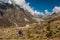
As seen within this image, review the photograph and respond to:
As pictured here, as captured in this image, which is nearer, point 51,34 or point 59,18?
point 51,34

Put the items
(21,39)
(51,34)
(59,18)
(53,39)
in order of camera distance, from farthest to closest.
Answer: (59,18), (21,39), (51,34), (53,39)

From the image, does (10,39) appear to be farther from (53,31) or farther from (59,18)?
(59,18)

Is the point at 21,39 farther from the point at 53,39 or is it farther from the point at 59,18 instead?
the point at 59,18

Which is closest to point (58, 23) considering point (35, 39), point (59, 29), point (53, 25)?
point (53, 25)

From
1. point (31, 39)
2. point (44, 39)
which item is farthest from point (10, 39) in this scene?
point (44, 39)

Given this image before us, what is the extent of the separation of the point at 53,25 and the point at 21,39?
6216 mm

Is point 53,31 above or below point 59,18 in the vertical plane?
below

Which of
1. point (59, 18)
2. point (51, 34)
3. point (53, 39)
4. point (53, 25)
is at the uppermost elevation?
point (59, 18)

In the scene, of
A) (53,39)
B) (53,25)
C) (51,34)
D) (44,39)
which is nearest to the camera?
(53,39)

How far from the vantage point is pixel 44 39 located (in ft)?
76.8

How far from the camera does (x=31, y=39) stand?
2488cm

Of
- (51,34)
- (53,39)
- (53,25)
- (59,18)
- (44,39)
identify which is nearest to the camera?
(53,39)

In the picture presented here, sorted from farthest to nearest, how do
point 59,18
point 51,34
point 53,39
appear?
point 59,18 → point 51,34 → point 53,39

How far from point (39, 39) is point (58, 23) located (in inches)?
277
